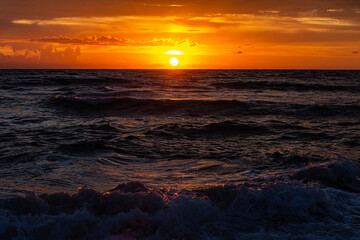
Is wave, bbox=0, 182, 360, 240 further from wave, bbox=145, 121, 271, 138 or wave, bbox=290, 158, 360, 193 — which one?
wave, bbox=145, 121, 271, 138

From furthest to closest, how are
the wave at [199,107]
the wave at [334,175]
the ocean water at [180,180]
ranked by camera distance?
the wave at [199,107], the wave at [334,175], the ocean water at [180,180]

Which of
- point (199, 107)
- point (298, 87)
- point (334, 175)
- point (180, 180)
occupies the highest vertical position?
point (298, 87)

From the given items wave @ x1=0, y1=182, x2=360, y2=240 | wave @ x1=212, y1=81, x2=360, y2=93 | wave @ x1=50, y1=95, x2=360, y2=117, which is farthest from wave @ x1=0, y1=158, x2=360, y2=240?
wave @ x1=212, y1=81, x2=360, y2=93

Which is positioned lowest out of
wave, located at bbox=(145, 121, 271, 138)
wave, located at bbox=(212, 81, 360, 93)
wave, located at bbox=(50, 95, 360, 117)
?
wave, located at bbox=(145, 121, 271, 138)

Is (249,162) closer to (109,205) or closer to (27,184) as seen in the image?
(109,205)

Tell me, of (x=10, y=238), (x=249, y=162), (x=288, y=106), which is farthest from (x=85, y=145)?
(x=288, y=106)

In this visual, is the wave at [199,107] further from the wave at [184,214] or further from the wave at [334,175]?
the wave at [184,214]

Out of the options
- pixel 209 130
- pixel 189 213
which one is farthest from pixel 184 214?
pixel 209 130

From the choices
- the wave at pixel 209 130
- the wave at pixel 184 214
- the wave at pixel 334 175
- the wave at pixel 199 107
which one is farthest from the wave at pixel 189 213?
the wave at pixel 199 107

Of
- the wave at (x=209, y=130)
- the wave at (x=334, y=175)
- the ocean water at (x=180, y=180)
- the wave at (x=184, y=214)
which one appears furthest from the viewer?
the wave at (x=209, y=130)

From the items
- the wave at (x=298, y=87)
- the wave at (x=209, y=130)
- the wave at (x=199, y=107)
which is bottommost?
the wave at (x=209, y=130)

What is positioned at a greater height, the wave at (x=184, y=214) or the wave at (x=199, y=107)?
the wave at (x=199, y=107)

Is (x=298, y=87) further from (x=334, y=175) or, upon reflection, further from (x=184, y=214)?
(x=184, y=214)

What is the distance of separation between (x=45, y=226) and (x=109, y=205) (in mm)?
864
